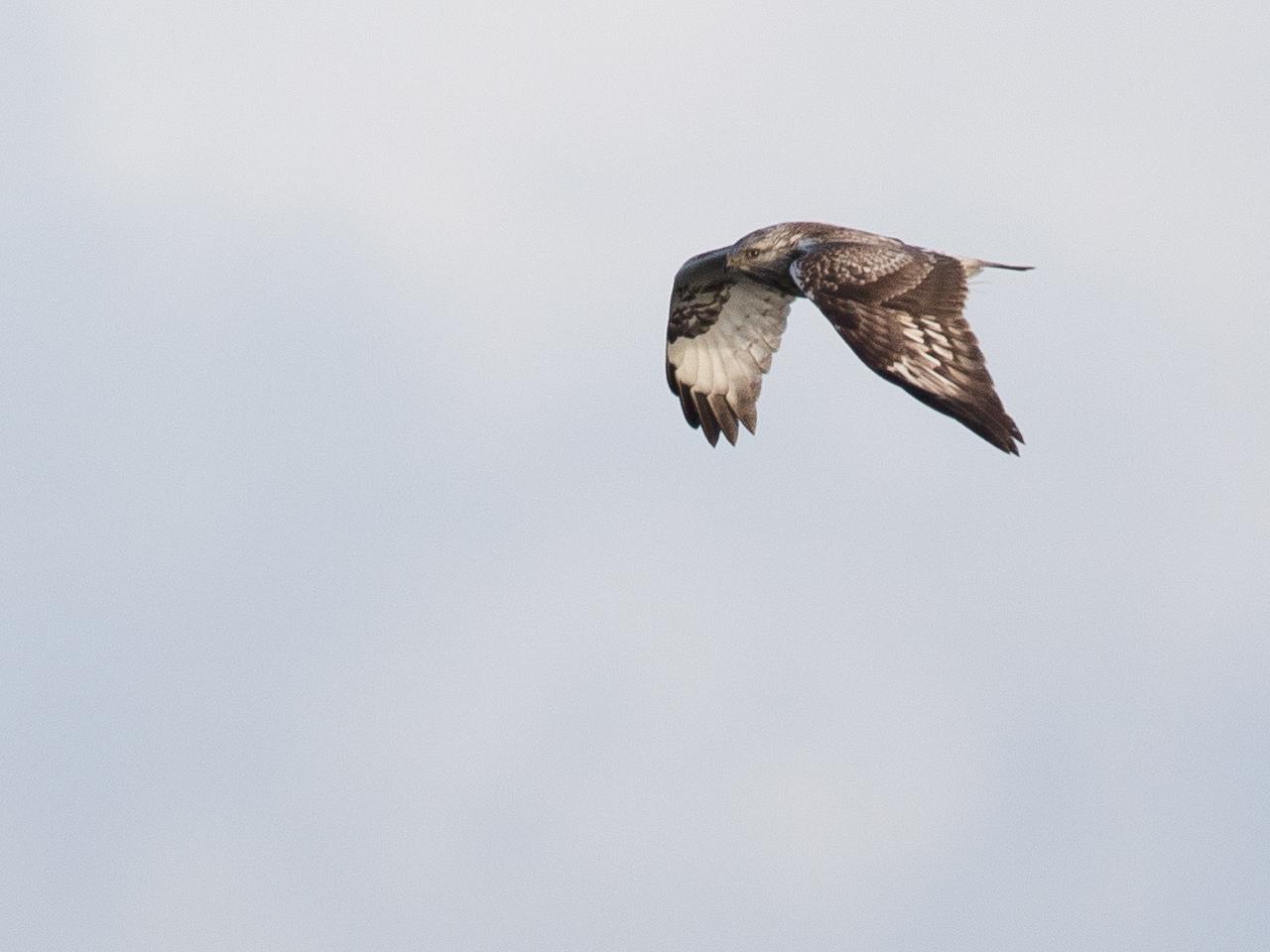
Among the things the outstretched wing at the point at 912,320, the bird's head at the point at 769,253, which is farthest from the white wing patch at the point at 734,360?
the outstretched wing at the point at 912,320

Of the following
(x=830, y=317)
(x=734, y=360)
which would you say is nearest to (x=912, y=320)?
(x=830, y=317)

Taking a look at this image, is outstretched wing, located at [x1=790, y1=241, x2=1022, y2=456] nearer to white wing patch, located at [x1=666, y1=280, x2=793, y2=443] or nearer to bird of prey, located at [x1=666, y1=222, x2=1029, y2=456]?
bird of prey, located at [x1=666, y1=222, x2=1029, y2=456]

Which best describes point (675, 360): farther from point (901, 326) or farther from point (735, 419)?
point (901, 326)

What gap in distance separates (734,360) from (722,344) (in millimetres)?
232

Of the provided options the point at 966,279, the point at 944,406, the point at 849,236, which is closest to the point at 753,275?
the point at 849,236

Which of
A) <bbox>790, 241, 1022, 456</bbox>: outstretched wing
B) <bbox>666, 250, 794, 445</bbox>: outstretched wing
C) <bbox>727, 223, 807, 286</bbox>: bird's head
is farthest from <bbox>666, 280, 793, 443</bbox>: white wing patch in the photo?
<bbox>790, 241, 1022, 456</bbox>: outstretched wing

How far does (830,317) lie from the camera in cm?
2495

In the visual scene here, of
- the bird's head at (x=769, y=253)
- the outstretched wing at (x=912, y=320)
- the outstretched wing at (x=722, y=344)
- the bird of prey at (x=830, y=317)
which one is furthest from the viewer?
the outstretched wing at (x=722, y=344)

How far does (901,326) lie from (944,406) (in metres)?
1.86

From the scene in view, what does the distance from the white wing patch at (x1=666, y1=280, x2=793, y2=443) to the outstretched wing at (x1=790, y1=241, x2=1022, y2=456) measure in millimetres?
3175

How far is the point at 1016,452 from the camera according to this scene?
22062 mm

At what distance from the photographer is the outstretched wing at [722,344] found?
30.3m

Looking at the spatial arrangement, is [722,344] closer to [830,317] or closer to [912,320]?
[830,317]

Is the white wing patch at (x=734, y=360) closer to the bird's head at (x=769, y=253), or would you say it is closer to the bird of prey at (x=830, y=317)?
the bird of prey at (x=830, y=317)
